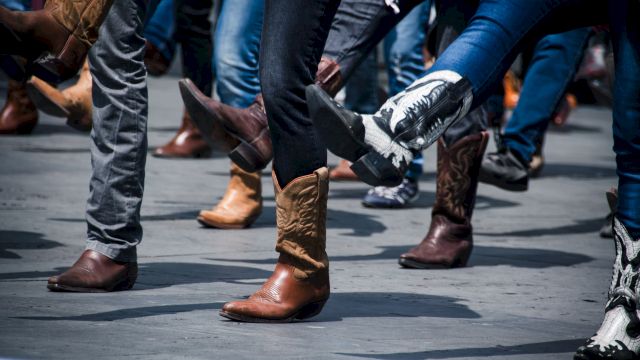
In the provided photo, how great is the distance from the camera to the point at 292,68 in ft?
12.0

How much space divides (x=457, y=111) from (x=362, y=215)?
3.35 m

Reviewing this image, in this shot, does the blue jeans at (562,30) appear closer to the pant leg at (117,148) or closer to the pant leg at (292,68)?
the pant leg at (292,68)

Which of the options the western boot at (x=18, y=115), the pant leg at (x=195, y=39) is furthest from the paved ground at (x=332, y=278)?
the pant leg at (x=195, y=39)

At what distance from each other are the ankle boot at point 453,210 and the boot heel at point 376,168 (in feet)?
6.37

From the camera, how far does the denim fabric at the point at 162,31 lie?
24.0ft

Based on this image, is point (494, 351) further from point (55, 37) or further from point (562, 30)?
point (55, 37)

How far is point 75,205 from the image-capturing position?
20.2 feet

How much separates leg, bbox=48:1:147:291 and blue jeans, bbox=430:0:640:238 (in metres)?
1.22

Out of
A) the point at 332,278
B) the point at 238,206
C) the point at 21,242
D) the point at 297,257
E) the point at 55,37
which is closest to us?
the point at 55,37

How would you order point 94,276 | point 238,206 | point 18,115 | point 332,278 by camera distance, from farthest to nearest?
point 18,115 → point 238,206 → point 332,278 → point 94,276

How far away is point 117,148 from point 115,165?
54 millimetres

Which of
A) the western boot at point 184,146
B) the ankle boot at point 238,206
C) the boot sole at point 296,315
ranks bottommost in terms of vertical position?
the western boot at point 184,146

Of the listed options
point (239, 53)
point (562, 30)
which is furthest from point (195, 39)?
point (562, 30)

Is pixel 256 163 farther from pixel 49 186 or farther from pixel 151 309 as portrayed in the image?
pixel 49 186
